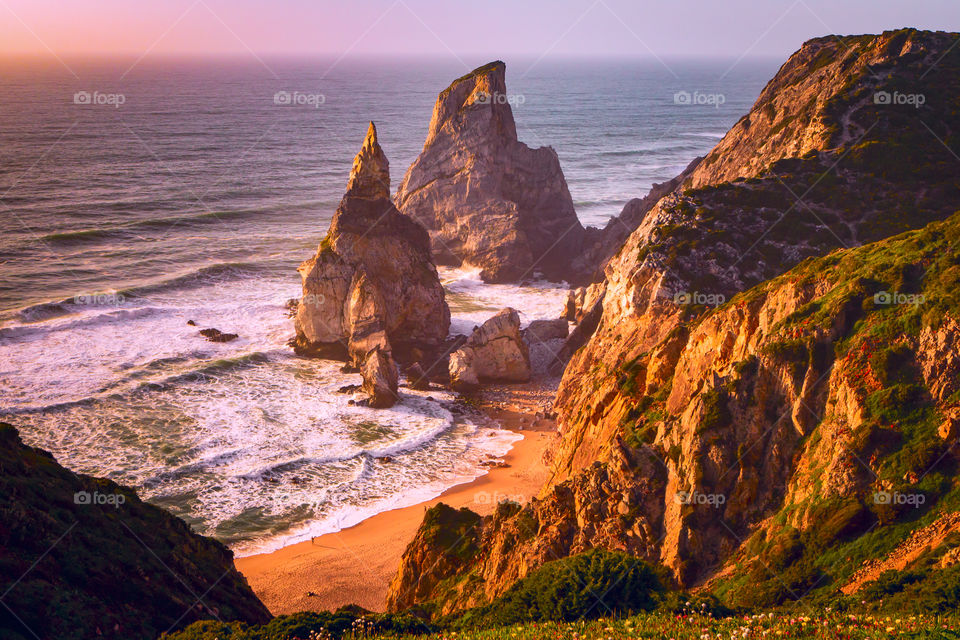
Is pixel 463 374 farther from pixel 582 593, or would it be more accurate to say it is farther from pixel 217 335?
pixel 582 593

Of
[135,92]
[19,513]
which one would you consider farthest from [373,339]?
[135,92]

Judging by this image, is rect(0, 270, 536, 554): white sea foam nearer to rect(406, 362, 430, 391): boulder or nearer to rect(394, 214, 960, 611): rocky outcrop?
rect(406, 362, 430, 391): boulder

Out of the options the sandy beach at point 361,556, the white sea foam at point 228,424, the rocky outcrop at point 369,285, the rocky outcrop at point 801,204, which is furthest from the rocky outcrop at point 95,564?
the rocky outcrop at point 369,285

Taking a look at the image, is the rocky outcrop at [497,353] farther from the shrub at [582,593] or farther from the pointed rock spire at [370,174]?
the shrub at [582,593]

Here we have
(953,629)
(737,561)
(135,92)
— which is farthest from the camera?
(135,92)

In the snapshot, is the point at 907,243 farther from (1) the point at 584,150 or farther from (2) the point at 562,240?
(1) the point at 584,150

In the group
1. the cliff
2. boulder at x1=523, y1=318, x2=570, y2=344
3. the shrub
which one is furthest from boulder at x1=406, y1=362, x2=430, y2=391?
the shrub

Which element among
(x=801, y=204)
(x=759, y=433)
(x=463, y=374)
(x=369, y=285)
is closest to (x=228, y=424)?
(x=369, y=285)
